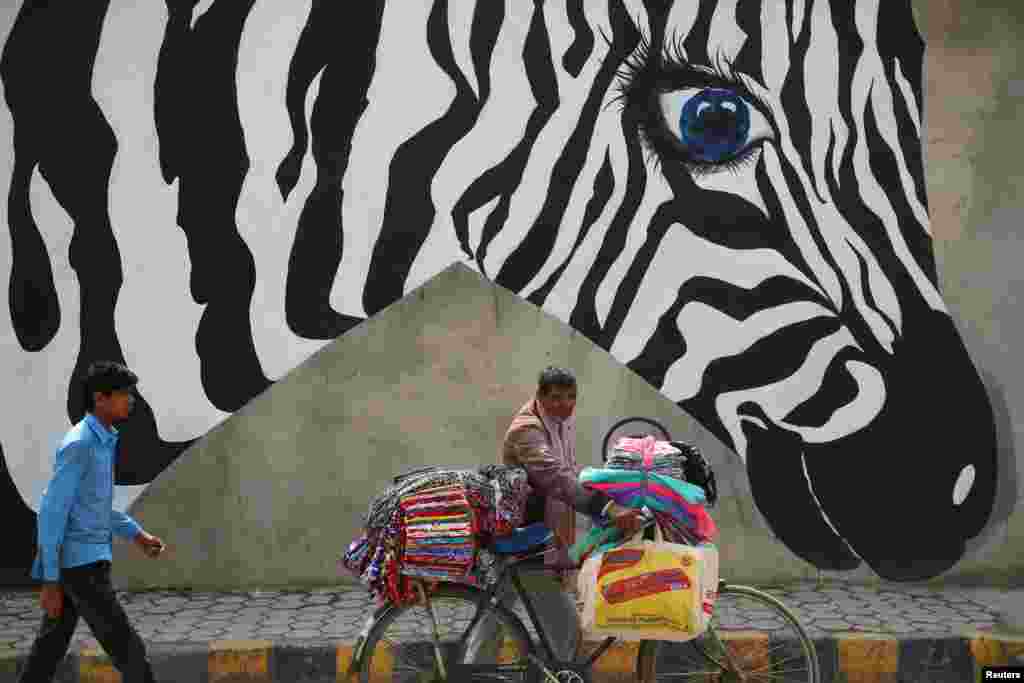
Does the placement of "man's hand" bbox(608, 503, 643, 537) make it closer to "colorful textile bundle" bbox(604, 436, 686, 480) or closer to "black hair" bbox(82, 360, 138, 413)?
"colorful textile bundle" bbox(604, 436, 686, 480)

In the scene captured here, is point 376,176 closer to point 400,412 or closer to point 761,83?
point 400,412

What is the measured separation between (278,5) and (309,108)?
61cm

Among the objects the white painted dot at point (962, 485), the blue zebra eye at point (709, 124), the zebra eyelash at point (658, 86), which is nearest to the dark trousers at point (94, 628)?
the zebra eyelash at point (658, 86)

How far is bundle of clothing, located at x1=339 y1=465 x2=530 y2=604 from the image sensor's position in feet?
12.8

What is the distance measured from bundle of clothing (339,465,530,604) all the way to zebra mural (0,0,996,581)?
250 cm

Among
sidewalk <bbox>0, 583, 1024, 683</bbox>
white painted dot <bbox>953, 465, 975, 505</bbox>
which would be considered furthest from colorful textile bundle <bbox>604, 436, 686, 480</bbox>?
white painted dot <bbox>953, 465, 975, 505</bbox>

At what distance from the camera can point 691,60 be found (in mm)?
6402

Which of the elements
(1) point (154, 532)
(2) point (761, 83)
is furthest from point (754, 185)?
(1) point (154, 532)

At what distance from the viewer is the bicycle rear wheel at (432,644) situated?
4016mm

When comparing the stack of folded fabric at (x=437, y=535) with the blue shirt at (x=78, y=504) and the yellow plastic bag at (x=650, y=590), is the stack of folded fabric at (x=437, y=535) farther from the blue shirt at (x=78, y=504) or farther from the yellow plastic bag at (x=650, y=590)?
the blue shirt at (x=78, y=504)

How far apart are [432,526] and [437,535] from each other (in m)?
0.04

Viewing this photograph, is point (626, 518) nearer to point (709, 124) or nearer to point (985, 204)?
point (709, 124)

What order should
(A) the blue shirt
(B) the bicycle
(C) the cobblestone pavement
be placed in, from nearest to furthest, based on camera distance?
(A) the blue shirt, (B) the bicycle, (C) the cobblestone pavement

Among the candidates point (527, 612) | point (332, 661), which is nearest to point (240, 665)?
point (332, 661)
